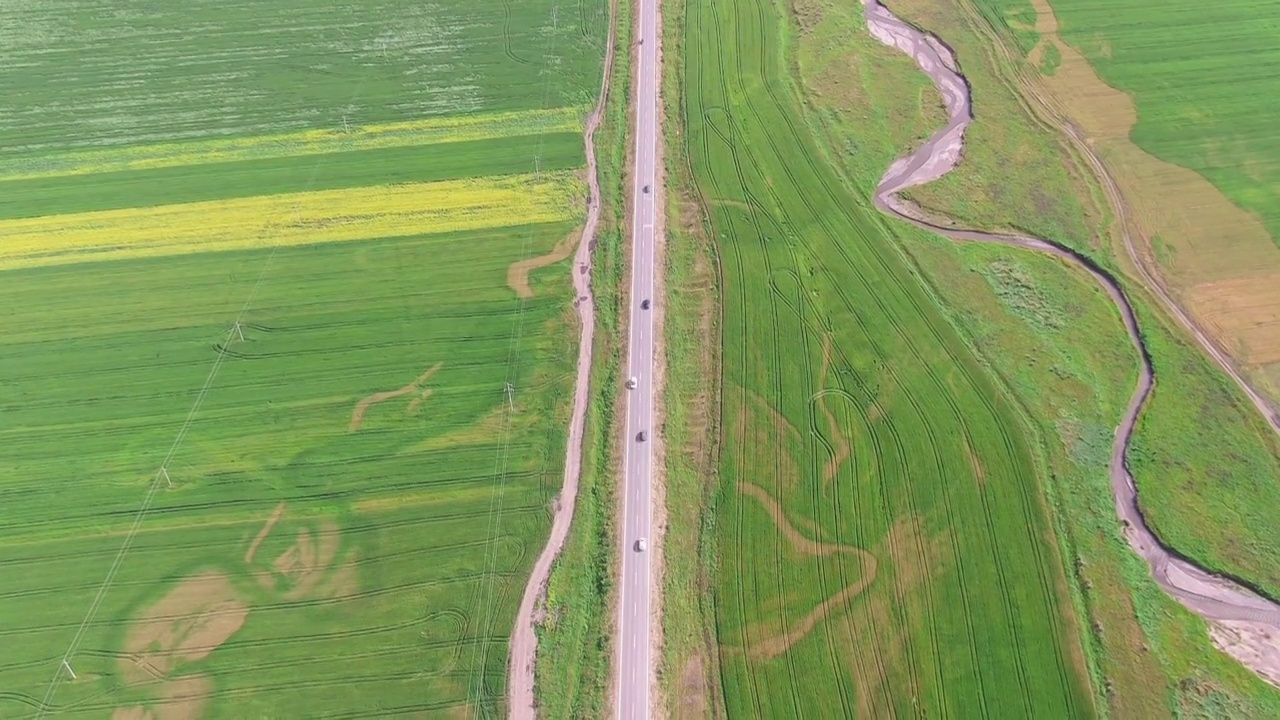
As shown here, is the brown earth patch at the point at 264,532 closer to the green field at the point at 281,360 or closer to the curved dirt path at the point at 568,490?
the green field at the point at 281,360

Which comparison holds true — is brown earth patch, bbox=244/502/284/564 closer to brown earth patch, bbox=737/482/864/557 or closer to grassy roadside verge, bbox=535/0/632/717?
grassy roadside verge, bbox=535/0/632/717

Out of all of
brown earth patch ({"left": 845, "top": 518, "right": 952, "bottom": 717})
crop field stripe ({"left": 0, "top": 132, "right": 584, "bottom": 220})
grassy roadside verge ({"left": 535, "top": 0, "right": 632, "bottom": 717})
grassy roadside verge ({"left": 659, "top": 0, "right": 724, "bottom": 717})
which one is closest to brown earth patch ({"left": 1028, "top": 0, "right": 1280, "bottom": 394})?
brown earth patch ({"left": 845, "top": 518, "right": 952, "bottom": 717})

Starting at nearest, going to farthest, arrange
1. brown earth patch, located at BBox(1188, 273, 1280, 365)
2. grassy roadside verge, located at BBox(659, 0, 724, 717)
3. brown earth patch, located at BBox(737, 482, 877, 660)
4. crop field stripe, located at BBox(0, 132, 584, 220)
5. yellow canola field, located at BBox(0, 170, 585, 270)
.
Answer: grassy roadside verge, located at BBox(659, 0, 724, 717)
brown earth patch, located at BBox(737, 482, 877, 660)
brown earth patch, located at BBox(1188, 273, 1280, 365)
yellow canola field, located at BBox(0, 170, 585, 270)
crop field stripe, located at BBox(0, 132, 584, 220)

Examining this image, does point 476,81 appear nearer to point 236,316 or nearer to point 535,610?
point 236,316

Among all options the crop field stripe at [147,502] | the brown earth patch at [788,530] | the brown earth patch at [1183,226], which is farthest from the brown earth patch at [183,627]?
the brown earth patch at [1183,226]

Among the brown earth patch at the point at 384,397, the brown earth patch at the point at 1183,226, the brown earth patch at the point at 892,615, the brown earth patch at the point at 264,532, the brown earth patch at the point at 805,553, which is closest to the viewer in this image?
the brown earth patch at the point at 892,615

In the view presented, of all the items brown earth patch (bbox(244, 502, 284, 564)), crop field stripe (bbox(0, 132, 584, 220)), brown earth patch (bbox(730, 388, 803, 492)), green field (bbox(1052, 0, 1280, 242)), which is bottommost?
brown earth patch (bbox(244, 502, 284, 564))
